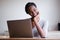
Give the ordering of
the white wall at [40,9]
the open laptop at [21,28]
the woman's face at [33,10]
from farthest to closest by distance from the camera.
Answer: the white wall at [40,9], the woman's face at [33,10], the open laptop at [21,28]

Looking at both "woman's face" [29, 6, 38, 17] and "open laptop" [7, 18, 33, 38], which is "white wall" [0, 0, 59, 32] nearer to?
"woman's face" [29, 6, 38, 17]

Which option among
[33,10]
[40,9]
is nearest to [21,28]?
[33,10]

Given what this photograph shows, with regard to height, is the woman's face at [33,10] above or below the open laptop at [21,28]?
above

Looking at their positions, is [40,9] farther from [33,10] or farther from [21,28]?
[21,28]

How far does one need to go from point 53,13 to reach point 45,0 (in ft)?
1.31

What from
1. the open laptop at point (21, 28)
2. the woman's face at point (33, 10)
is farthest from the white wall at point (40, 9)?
the open laptop at point (21, 28)

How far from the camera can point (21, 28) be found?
135cm

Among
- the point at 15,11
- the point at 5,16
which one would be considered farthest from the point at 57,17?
the point at 5,16

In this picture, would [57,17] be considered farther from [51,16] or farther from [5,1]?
[5,1]

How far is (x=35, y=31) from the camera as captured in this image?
1727 mm

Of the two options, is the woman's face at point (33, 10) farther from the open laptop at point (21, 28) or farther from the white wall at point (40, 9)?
the white wall at point (40, 9)

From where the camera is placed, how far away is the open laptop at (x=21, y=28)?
1.34 meters

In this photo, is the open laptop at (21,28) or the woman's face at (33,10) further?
the woman's face at (33,10)

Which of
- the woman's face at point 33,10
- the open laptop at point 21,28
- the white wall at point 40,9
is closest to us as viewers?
the open laptop at point 21,28
